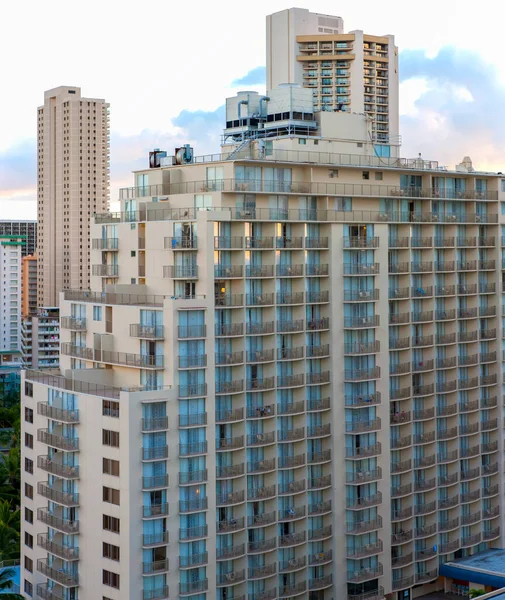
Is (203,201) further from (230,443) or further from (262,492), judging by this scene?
(262,492)

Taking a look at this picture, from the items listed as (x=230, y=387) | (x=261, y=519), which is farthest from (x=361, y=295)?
(x=261, y=519)

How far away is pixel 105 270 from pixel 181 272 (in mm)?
10244

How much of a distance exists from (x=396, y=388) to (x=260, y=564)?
19335 mm

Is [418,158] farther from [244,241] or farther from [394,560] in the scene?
[394,560]

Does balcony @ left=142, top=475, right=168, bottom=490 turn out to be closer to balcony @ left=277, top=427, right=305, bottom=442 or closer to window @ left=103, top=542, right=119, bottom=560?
window @ left=103, top=542, right=119, bottom=560

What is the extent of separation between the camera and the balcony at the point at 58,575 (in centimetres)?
7731

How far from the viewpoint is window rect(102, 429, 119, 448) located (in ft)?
241

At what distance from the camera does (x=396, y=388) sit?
87.8m

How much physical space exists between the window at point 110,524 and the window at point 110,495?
1208 millimetres

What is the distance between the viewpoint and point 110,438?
74000 mm

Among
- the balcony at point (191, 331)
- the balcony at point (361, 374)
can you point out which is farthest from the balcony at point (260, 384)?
the balcony at point (361, 374)

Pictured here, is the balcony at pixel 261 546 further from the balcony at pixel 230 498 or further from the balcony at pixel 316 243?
the balcony at pixel 316 243

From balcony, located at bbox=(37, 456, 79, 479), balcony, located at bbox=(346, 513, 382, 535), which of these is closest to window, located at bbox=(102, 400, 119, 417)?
balcony, located at bbox=(37, 456, 79, 479)

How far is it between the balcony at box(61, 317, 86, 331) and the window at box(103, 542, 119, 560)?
61.0ft
